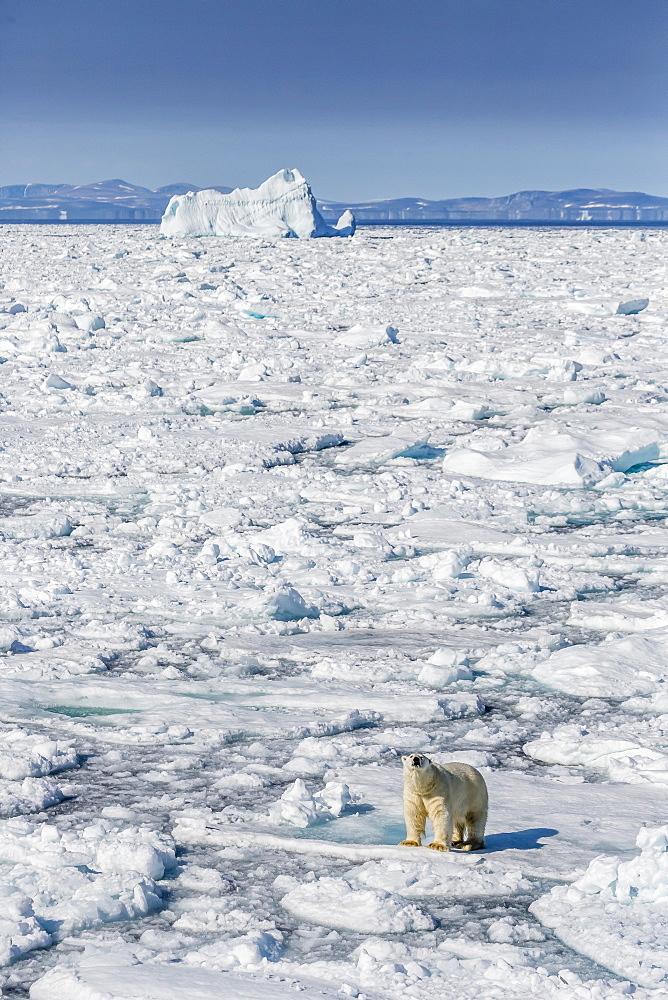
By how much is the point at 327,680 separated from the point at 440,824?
1.82 metres

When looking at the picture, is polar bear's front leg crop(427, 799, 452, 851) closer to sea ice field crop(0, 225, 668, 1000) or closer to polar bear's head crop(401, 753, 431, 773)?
sea ice field crop(0, 225, 668, 1000)

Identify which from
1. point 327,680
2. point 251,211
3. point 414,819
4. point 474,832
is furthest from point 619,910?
point 251,211

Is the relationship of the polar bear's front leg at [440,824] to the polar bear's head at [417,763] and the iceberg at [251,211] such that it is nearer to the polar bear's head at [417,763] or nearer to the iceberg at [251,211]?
the polar bear's head at [417,763]

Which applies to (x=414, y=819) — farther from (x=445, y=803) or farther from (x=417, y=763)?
(x=417, y=763)

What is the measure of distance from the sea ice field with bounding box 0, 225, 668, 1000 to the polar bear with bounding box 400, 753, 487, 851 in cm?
7

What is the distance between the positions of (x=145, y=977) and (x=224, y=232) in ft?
159

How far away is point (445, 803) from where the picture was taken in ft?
11.1

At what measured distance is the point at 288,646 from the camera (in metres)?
5.63

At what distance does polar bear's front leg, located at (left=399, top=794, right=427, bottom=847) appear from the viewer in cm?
341

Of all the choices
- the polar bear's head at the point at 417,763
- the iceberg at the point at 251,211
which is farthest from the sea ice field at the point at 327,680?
the iceberg at the point at 251,211

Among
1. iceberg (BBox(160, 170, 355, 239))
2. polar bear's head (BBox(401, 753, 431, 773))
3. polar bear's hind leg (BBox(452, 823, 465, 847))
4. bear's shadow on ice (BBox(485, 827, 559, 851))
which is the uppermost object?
iceberg (BBox(160, 170, 355, 239))

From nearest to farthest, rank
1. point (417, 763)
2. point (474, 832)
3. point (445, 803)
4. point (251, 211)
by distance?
point (417, 763), point (445, 803), point (474, 832), point (251, 211)

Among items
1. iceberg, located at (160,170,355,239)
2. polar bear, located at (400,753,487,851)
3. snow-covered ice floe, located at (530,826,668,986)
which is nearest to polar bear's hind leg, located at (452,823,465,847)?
polar bear, located at (400,753,487,851)

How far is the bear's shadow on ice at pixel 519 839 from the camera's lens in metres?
3.55
